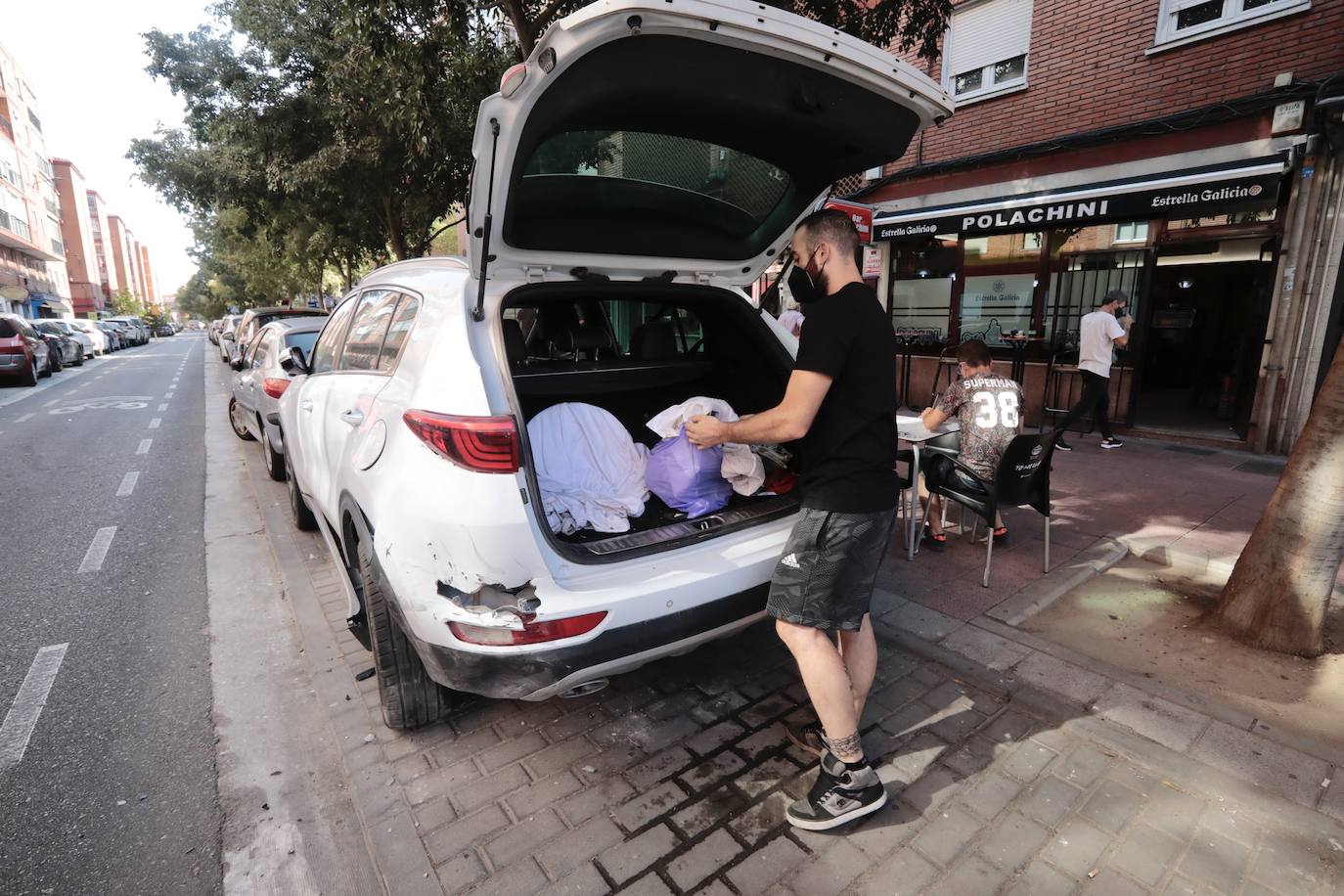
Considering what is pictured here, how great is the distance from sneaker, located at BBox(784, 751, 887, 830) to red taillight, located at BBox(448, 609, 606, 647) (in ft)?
3.26

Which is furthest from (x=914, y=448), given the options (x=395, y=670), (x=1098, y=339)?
(x=1098, y=339)

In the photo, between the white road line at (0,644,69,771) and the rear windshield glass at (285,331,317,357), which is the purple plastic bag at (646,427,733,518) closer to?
the white road line at (0,644,69,771)

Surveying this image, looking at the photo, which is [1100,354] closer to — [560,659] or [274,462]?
[560,659]

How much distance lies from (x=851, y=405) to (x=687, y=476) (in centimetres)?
87

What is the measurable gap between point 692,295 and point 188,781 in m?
2.84

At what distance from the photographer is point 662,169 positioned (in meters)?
2.76

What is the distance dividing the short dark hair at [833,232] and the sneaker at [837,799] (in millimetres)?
1755

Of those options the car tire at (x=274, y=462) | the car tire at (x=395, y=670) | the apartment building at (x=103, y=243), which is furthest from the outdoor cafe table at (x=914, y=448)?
the apartment building at (x=103, y=243)

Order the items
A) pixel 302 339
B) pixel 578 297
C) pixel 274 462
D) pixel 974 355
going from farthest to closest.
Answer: pixel 302 339 → pixel 274 462 → pixel 974 355 → pixel 578 297

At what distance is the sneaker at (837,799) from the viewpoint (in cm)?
222

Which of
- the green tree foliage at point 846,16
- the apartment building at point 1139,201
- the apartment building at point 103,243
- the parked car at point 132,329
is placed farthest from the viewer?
the apartment building at point 103,243

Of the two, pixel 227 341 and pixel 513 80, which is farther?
pixel 227 341

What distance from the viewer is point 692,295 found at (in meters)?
3.18

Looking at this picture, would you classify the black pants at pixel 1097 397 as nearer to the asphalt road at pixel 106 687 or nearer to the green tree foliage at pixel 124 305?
the asphalt road at pixel 106 687
